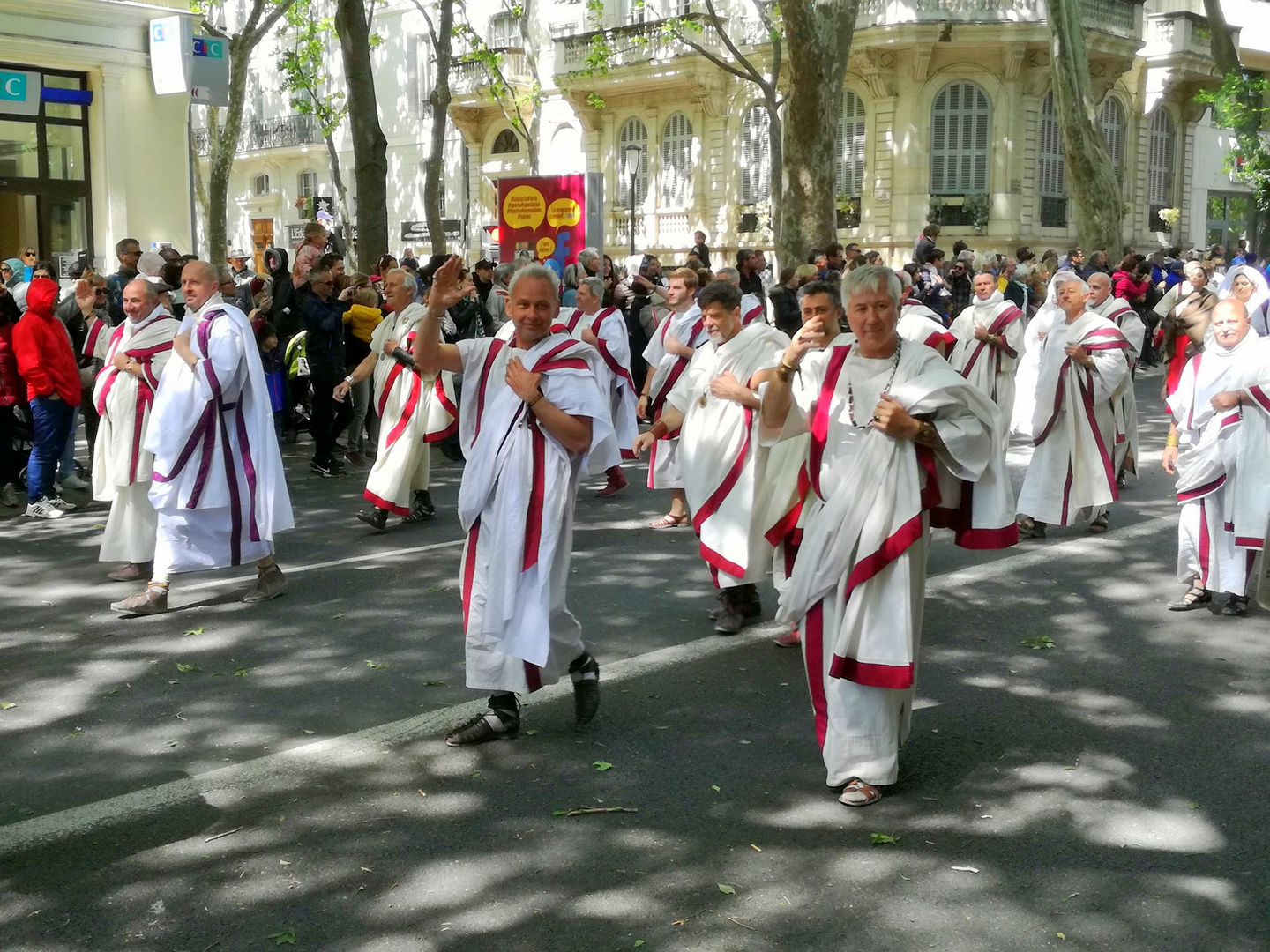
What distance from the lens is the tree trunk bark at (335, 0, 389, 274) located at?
16391 mm

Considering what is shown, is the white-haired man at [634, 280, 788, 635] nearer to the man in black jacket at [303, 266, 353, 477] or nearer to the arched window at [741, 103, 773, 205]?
the man in black jacket at [303, 266, 353, 477]

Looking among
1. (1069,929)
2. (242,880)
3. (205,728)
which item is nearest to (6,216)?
(205,728)

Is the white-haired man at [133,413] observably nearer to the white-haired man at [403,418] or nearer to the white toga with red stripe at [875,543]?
the white-haired man at [403,418]

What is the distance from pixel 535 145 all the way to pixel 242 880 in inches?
1234

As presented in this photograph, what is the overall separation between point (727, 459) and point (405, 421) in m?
3.36

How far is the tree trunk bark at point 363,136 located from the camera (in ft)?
53.8

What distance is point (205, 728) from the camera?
5.55 m

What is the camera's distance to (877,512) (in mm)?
4797

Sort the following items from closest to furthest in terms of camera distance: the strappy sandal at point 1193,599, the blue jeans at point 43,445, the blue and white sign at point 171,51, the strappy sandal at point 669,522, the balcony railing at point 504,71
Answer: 1. the strappy sandal at point 1193,599
2. the strappy sandal at point 669,522
3. the blue jeans at point 43,445
4. the blue and white sign at point 171,51
5. the balcony railing at point 504,71

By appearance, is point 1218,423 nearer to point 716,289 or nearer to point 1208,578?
point 1208,578

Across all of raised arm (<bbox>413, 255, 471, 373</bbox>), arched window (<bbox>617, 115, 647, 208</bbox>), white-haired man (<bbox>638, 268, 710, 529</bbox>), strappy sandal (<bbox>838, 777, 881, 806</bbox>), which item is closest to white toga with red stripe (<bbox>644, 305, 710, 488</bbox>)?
white-haired man (<bbox>638, 268, 710, 529</bbox>)

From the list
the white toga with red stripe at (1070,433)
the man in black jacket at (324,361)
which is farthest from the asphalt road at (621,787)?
the man in black jacket at (324,361)

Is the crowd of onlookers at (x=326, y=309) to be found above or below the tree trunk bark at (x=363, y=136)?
below

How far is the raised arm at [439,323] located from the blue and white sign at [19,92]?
1647cm
